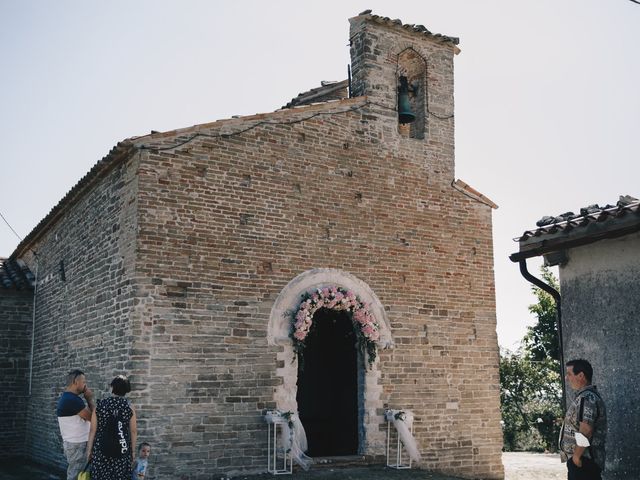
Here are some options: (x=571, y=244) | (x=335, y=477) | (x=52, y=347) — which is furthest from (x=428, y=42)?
(x=52, y=347)

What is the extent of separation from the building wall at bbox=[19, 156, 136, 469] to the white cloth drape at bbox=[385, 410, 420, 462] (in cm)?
411

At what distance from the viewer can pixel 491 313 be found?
1237 cm

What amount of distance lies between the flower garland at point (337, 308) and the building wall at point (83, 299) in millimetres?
2397

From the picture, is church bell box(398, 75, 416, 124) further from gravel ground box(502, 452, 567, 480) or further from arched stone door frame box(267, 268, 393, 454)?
gravel ground box(502, 452, 567, 480)

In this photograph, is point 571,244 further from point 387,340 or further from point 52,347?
point 52,347

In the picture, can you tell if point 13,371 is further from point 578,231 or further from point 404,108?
point 578,231

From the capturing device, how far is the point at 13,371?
14.0m

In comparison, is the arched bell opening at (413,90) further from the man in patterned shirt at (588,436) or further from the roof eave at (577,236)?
the man in patterned shirt at (588,436)

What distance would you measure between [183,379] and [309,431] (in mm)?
3065

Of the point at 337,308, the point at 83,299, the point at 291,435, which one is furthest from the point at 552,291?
the point at 83,299

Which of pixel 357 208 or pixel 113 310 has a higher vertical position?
pixel 357 208

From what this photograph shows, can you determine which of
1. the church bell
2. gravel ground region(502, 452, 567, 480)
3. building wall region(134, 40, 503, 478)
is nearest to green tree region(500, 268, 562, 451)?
gravel ground region(502, 452, 567, 480)

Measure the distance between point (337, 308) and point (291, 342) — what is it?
94cm

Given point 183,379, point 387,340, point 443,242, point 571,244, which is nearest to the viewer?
point 571,244
